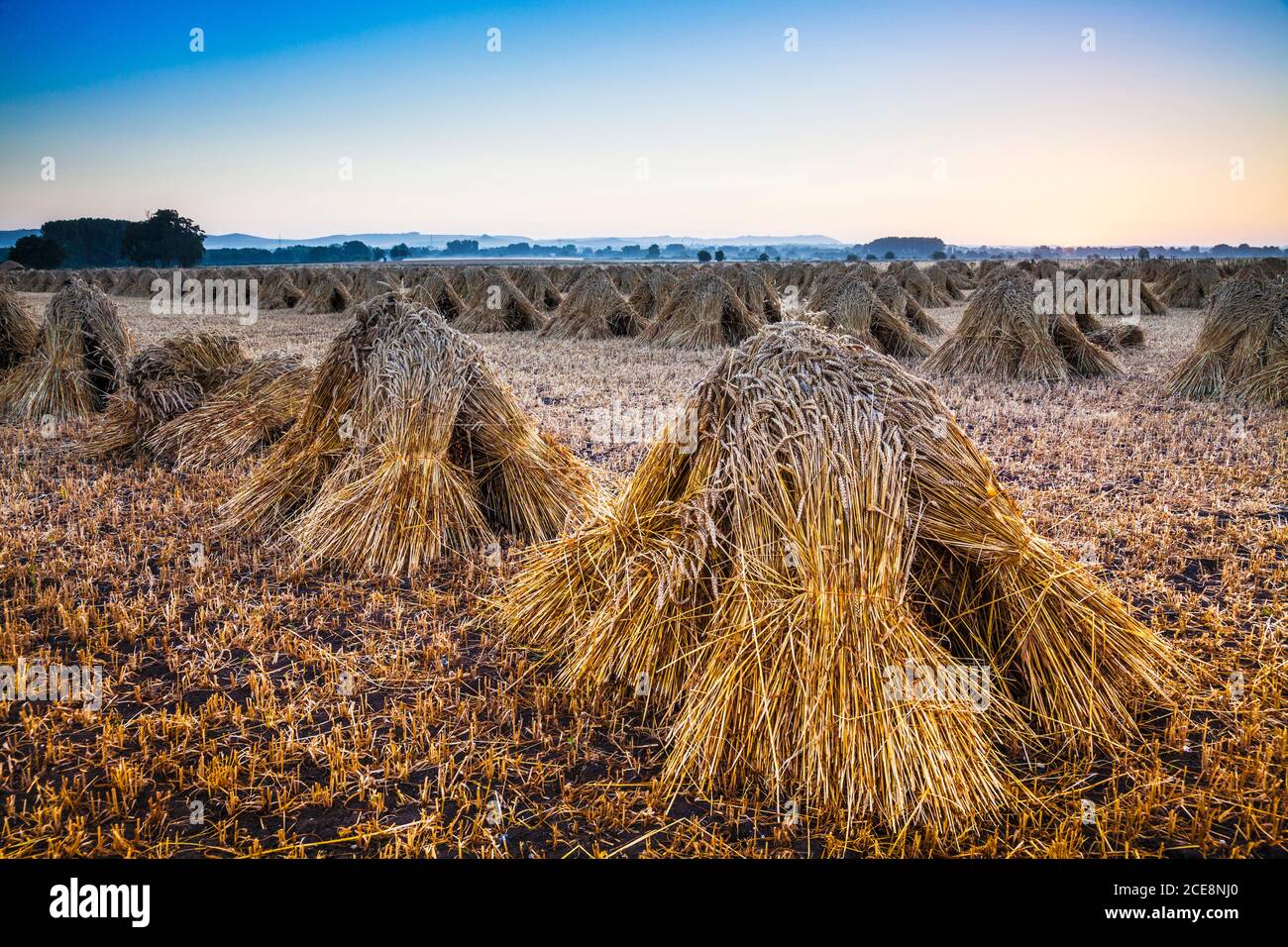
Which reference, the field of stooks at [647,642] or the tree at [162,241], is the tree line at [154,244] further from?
the field of stooks at [647,642]

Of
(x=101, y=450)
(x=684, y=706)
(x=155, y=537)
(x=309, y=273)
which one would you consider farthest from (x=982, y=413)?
(x=309, y=273)

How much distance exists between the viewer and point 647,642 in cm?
373

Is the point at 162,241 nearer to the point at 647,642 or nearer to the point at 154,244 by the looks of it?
the point at 154,244

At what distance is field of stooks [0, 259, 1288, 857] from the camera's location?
294 cm

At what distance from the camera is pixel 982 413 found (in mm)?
10828

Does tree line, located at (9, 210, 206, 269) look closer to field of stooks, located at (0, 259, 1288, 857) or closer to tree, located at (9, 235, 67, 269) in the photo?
tree, located at (9, 235, 67, 269)

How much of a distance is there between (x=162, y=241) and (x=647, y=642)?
294ft

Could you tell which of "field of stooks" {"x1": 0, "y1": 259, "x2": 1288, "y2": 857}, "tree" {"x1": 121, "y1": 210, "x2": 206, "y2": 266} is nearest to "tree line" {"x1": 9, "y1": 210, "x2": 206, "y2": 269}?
"tree" {"x1": 121, "y1": 210, "x2": 206, "y2": 266}

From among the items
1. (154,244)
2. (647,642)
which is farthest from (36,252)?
(647,642)

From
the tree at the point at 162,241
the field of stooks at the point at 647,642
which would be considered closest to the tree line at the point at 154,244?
the tree at the point at 162,241

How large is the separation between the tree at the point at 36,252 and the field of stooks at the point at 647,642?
3306 inches

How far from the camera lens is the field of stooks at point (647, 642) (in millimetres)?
2943

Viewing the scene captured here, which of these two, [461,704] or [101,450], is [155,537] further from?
[461,704]

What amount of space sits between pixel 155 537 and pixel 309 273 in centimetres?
3457
